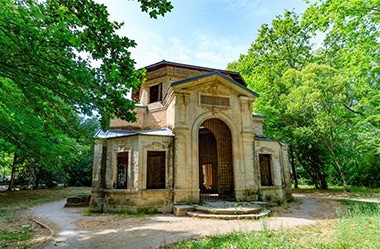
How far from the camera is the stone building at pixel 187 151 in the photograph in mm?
11164

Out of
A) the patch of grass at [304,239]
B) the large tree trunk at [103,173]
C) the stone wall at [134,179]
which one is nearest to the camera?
the patch of grass at [304,239]

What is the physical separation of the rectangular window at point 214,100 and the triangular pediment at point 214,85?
0.97ft

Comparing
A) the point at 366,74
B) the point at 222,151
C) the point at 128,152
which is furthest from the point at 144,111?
the point at 366,74

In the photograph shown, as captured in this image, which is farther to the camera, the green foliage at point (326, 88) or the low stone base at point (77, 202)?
the low stone base at point (77, 202)

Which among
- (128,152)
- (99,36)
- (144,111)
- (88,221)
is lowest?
(88,221)

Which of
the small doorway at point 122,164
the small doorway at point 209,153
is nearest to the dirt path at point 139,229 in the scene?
the small doorway at point 122,164

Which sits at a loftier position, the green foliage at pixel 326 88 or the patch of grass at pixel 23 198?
the green foliage at pixel 326 88

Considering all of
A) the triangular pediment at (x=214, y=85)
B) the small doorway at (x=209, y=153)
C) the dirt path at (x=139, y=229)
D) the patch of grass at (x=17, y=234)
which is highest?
the triangular pediment at (x=214, y=85)

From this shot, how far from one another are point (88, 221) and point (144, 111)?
26.6ft

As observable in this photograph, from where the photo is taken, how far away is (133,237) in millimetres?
6691

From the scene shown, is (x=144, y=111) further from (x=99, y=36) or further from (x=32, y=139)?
(x=99, y=36)

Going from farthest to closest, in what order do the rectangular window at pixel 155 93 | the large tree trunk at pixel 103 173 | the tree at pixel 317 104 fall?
the tree at pixel 317 104 → the rectangular window at pixel 155 93 → the large tree trunk at pixel 103 173

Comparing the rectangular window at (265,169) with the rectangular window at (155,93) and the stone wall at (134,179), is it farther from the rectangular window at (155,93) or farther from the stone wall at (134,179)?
the rectangular window at (155,93)

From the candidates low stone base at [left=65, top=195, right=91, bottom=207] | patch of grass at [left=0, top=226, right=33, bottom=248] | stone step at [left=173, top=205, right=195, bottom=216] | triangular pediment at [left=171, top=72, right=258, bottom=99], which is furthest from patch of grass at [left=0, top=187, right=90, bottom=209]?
triangular pediment at [left=171, top=72, right=258, bottom=99]
